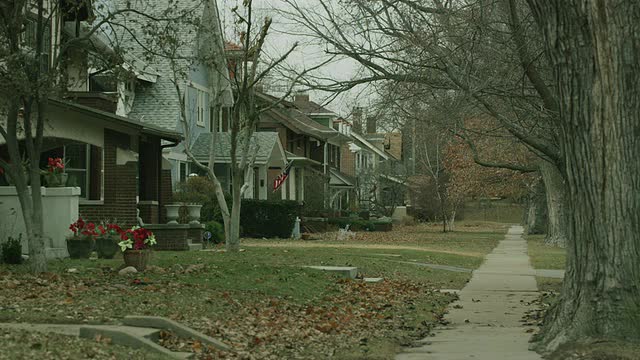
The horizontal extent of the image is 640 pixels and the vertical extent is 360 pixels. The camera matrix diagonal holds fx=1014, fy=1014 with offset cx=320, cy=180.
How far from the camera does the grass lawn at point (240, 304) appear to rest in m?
10.7

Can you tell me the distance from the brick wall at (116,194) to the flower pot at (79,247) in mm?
4577

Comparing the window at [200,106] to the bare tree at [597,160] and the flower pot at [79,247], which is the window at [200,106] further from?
the bare tree at [597,160]

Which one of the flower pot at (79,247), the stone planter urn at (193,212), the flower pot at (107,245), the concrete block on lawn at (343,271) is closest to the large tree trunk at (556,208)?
the stone planter urn at (193,212)

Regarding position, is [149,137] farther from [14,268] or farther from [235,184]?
[14,268]

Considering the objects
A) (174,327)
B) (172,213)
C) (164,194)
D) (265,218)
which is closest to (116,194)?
(172,213)

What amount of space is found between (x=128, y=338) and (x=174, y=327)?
881mm

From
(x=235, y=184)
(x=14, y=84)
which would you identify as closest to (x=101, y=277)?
(x=14, y=84)

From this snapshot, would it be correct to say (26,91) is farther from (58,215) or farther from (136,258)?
(58,215)

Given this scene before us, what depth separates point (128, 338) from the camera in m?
9.24

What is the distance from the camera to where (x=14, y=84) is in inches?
549

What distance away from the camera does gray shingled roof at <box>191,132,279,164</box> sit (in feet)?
131

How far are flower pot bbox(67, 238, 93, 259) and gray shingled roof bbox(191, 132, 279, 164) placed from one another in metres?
19.9

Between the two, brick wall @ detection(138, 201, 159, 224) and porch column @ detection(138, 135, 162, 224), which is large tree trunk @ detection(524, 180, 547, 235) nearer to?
porch column @ detection(138, 135, 162, 224)

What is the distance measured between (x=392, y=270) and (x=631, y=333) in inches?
488
